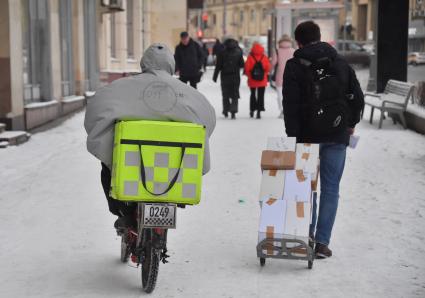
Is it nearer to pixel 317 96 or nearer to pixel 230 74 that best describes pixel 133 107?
pixel 317 96

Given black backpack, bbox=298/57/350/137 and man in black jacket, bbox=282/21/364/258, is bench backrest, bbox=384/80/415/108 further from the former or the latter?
black backpack, bbox=298/57/350/137

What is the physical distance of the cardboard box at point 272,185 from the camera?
252 inches

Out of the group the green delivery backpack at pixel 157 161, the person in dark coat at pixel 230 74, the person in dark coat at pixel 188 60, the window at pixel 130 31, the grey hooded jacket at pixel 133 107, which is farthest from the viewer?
the window at pixel 130 31

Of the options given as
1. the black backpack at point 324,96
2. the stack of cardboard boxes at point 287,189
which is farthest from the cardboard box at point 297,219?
the black backpack at point 324,96

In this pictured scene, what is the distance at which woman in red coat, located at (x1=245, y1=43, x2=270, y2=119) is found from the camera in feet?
59.8

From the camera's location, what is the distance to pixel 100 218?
8062mm

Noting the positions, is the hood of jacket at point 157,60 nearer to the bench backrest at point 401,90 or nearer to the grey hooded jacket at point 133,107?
the grey hooded jacket at point 133,107

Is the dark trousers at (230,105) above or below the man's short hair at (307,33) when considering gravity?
below

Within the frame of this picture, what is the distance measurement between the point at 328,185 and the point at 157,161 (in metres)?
1.70

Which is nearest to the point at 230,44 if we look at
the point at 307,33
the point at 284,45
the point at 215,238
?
the point at 284,45

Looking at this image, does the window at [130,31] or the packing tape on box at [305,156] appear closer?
the packing tape on box at [305,156]

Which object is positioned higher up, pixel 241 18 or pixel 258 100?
pixel 241 18

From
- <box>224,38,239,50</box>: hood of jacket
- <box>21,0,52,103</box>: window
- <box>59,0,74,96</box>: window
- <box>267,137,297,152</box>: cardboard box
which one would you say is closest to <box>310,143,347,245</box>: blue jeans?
<box>267,137,297,152</box>: cardboard box

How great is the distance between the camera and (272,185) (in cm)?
643
